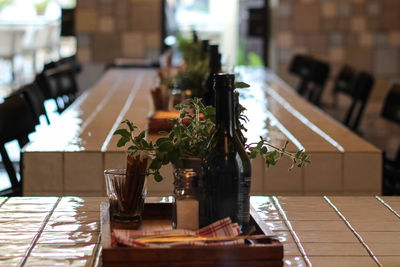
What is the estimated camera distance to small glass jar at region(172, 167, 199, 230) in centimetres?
117

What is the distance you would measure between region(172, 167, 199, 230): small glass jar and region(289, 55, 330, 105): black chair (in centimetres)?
392

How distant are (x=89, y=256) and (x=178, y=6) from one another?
7190 mm

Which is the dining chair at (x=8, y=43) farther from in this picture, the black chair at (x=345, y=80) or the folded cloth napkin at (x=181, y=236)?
the folded cloth napkin at (x=181, y=236)

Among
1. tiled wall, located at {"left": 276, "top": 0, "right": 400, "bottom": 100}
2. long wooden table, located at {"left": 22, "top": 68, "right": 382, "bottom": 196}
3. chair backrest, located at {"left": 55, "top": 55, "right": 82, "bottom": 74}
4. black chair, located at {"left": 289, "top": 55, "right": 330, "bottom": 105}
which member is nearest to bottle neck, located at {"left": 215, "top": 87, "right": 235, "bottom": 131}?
long wooden table, located at {"left": 22, "top": 68, "right": 382, "bottom": 196}

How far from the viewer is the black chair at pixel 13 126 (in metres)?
2.44

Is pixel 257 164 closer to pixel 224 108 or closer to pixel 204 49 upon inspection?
pixel 224 108

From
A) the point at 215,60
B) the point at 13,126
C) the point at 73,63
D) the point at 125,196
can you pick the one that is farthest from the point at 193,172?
the point at 73,63

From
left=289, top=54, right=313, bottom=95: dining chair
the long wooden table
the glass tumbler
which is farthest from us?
left=289, top=54, right=313, bottom=95: dining chair

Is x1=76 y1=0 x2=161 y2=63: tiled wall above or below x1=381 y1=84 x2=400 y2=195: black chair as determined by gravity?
above

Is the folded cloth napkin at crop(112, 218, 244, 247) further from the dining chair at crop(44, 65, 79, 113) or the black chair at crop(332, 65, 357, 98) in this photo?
the black chair at crop(332, 65, 357, 98)

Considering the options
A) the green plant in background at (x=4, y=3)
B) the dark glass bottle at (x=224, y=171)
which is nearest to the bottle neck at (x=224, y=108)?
the dark glass bottle at (x=224, y=171)

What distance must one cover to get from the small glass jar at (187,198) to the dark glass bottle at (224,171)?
2 centimetres

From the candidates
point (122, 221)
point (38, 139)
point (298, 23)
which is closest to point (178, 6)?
point (298, 23)

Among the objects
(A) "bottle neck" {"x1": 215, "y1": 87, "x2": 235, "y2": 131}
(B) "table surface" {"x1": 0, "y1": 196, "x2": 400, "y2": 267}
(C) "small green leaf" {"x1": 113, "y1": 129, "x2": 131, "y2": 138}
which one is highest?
(A) "bottle neck" {"x1": 215, "y1": 87, "x2": 235, "y2": 131}
